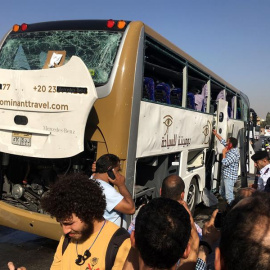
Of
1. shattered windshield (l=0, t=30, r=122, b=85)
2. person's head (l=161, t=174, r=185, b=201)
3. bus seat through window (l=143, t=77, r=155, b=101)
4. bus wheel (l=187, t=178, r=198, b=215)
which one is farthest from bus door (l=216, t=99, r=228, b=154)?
person's head (l=161, t=174, r=185, b=201)

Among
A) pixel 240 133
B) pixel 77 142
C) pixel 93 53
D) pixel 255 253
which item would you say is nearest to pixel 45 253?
pixel 77 142

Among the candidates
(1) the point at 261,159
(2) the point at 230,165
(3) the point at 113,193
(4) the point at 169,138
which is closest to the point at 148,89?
(4) the point at 169,138

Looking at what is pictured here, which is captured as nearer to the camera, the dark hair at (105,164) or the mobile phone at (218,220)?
the mobile phone at (218,220)

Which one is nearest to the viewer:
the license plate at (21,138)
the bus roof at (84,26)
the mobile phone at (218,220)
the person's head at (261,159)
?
the mobile phone at (218,220)

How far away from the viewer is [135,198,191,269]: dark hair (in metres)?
1.45

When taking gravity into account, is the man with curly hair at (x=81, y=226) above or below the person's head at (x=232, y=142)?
below

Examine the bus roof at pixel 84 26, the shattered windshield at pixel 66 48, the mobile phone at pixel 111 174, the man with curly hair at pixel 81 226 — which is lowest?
the man with curly hair at pixel 81 226

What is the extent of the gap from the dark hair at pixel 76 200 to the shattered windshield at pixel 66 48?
85.4 inches

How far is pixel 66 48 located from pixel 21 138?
4.58ft

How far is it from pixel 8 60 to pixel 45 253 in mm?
2970

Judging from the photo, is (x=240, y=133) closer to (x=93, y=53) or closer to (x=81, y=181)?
(x=93, y=53)

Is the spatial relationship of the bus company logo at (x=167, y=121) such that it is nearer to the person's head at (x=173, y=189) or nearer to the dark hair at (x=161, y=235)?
the person's head at (x=173, y=189)

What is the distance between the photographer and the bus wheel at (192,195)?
261 inches

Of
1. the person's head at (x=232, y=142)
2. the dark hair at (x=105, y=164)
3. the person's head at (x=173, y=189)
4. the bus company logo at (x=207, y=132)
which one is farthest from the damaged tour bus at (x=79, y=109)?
the person's head at (x=232, y=142)
